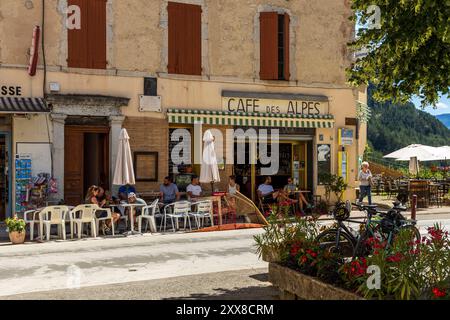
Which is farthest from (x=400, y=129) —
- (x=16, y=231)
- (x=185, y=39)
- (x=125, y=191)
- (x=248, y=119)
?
(x=16, y=231)

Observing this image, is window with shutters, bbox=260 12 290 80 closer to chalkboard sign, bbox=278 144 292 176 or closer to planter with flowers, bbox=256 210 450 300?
chalkboard sign, bbox=278 144 292 176

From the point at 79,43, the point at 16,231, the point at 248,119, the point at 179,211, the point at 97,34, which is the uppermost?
the point at 97,34

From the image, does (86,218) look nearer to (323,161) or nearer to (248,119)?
(248,119)

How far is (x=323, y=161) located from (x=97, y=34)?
27.5 feet

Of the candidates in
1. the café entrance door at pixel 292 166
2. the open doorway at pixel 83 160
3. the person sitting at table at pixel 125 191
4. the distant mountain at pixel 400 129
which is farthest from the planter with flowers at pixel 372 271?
the distant mountain at pixel 400 129

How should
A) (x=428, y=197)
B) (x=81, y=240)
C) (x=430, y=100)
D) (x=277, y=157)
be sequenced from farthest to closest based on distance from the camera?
(x=428, y=197), (x=277, y=157), (x=81, y=240), (x=430, y=100)

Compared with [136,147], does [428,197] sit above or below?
below

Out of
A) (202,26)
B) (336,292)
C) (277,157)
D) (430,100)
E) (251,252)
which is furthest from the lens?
(277,157)

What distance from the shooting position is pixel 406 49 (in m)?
7.37

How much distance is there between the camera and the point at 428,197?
2120cm

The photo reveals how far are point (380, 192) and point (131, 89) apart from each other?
15633 millimetres

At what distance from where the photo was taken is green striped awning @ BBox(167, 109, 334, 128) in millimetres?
16750
